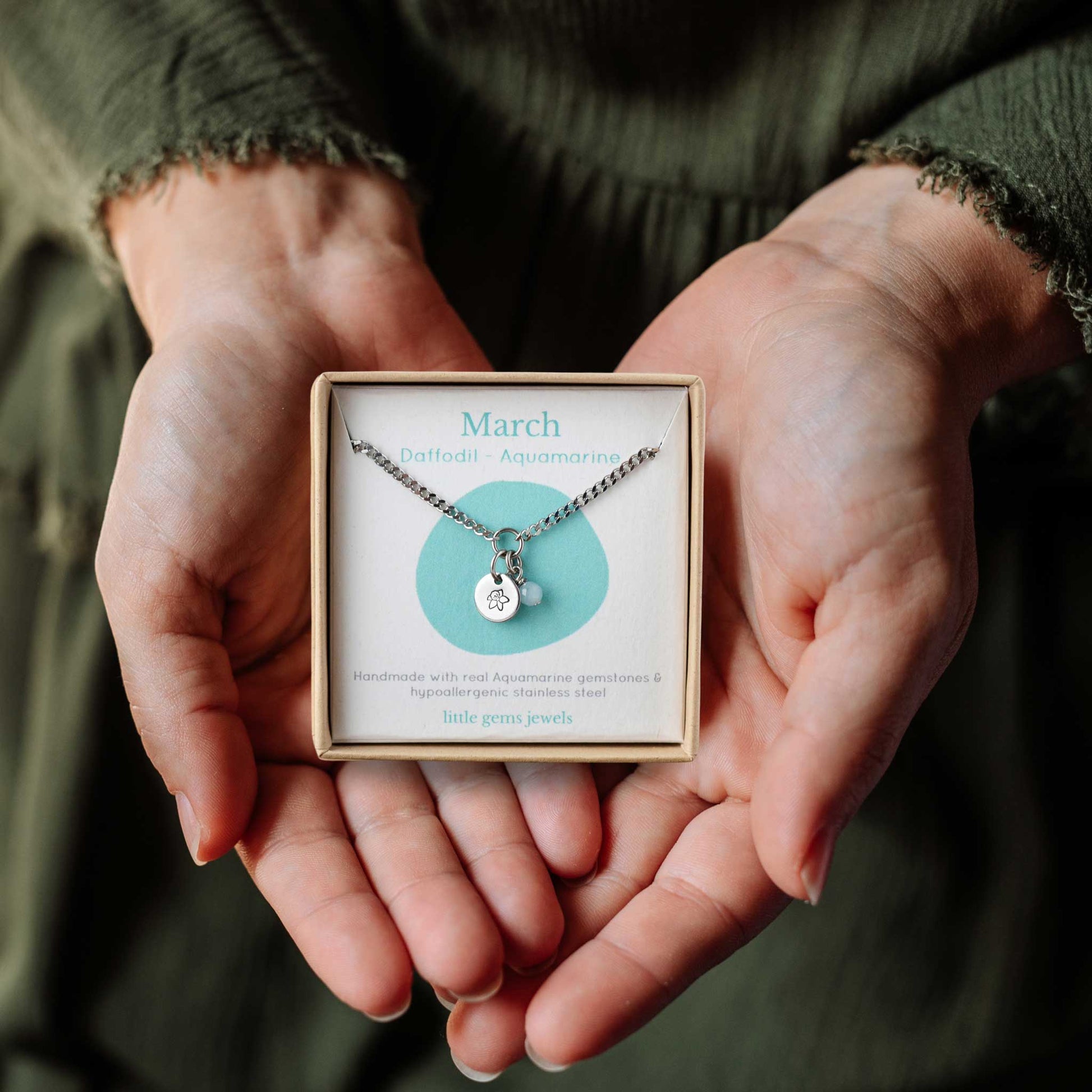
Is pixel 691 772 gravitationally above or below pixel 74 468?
below

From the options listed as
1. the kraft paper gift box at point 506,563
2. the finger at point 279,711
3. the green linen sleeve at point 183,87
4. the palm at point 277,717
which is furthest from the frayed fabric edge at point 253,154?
the finger at point 279,711

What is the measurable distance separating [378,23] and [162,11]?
12.4 inches

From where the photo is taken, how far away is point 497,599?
1041 mm

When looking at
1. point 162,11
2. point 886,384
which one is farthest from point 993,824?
point 162,11

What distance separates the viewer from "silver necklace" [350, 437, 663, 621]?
41.1 inches

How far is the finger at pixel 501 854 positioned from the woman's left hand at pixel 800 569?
0.04 m

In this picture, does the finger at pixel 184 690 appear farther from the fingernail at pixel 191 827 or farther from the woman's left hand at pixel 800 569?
the woman's left hand at pixel 800 569

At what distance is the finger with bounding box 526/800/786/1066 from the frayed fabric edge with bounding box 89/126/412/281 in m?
0.92

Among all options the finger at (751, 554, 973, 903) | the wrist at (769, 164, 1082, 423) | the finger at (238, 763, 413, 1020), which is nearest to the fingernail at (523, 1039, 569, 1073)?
the finger at (238, 763, 413, 1020)

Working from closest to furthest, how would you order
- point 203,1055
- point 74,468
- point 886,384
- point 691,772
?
point 886,384 → point 691,772 → point 203,1055 → point 74,468

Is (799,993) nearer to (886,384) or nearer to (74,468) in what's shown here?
(886,384)

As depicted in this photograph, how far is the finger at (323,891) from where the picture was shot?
2.83 feet

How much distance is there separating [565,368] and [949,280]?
56 centimetres

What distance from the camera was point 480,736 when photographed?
3.38 feet
